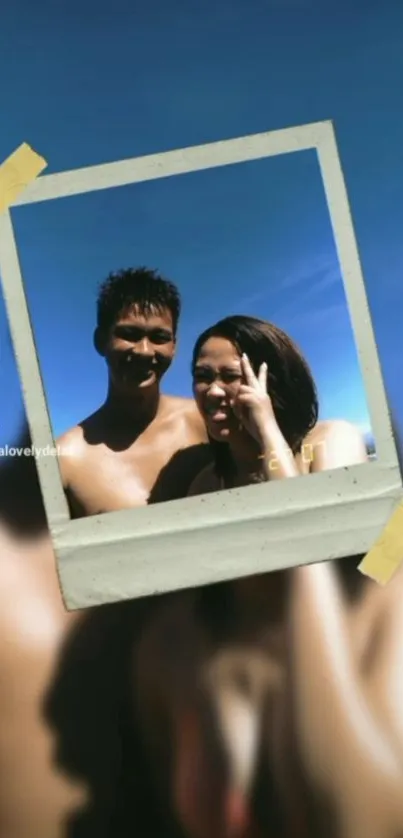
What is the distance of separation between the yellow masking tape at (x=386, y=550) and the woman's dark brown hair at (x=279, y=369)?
14cm

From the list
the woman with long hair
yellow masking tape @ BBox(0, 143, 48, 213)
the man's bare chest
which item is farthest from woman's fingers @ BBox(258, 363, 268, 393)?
yellow masking tape @ BBox(0, 143, 48, 213)

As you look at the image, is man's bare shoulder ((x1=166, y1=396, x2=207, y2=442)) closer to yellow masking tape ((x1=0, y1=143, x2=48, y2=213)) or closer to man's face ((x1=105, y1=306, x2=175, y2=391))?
man's face ((x1=105, y1=306, x2=175, y2=391))

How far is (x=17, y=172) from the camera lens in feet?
3.25

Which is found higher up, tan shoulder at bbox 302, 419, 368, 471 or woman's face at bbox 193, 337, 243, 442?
woman's face at bbox 193, 337, 243, 442

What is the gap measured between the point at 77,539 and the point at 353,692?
0.36 metres

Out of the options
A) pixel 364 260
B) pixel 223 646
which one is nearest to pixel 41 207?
pixel 364 260

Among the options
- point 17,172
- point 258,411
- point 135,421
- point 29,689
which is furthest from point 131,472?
point 17,172

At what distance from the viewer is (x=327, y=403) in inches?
38.7

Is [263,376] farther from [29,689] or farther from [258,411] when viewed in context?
[29,689]

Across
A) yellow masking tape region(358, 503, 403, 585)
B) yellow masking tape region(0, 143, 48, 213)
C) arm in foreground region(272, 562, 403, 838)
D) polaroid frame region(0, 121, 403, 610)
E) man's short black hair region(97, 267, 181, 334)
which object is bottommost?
arm in foreground region(272, 562, 403, 838)

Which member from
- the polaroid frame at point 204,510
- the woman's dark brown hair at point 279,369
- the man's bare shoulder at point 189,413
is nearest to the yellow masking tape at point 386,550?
the polaroid frame at point 204,510

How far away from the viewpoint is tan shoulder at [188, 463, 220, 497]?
0.98 meters

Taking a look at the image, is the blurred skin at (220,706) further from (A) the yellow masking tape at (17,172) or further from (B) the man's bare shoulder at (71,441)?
(A) the yellow masking tape at (17,172)

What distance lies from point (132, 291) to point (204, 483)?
24cm
